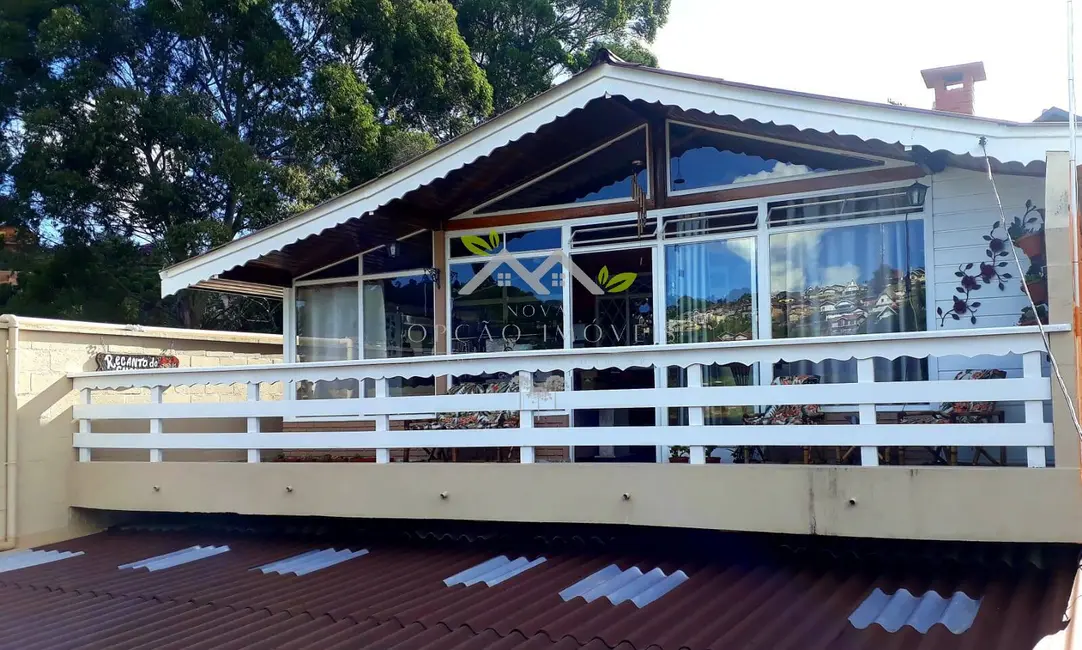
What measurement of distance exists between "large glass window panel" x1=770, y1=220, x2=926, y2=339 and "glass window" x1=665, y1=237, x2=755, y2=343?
0.25 m

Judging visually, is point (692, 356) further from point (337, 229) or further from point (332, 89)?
point (332, 89)

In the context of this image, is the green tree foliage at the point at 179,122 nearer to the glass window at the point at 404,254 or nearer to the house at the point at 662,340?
the glass window at the point at 404,254

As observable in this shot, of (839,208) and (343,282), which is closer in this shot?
(839,208)

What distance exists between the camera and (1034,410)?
488 centimetres

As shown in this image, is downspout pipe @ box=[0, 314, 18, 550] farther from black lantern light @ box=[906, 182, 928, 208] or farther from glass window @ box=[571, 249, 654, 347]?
black lantern light @ box=[906, 182, 928, 208]

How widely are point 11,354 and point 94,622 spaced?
3546 mm

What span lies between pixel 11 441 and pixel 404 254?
4097 mm

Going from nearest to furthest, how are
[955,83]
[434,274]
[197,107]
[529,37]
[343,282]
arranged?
[955,83] → [434,274] → [343,282] → [197,107] → [529,37]

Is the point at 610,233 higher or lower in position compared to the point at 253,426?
higher

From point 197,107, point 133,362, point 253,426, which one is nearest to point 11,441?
point 133,362

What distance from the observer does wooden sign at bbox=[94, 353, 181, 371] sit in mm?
8727

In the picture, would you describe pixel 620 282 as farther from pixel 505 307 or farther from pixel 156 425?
pixel 156 425

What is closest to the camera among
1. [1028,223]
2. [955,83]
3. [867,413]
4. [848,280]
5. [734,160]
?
[867,413]

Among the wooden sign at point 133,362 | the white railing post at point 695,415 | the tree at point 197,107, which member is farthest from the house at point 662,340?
the tree at point 197,107
